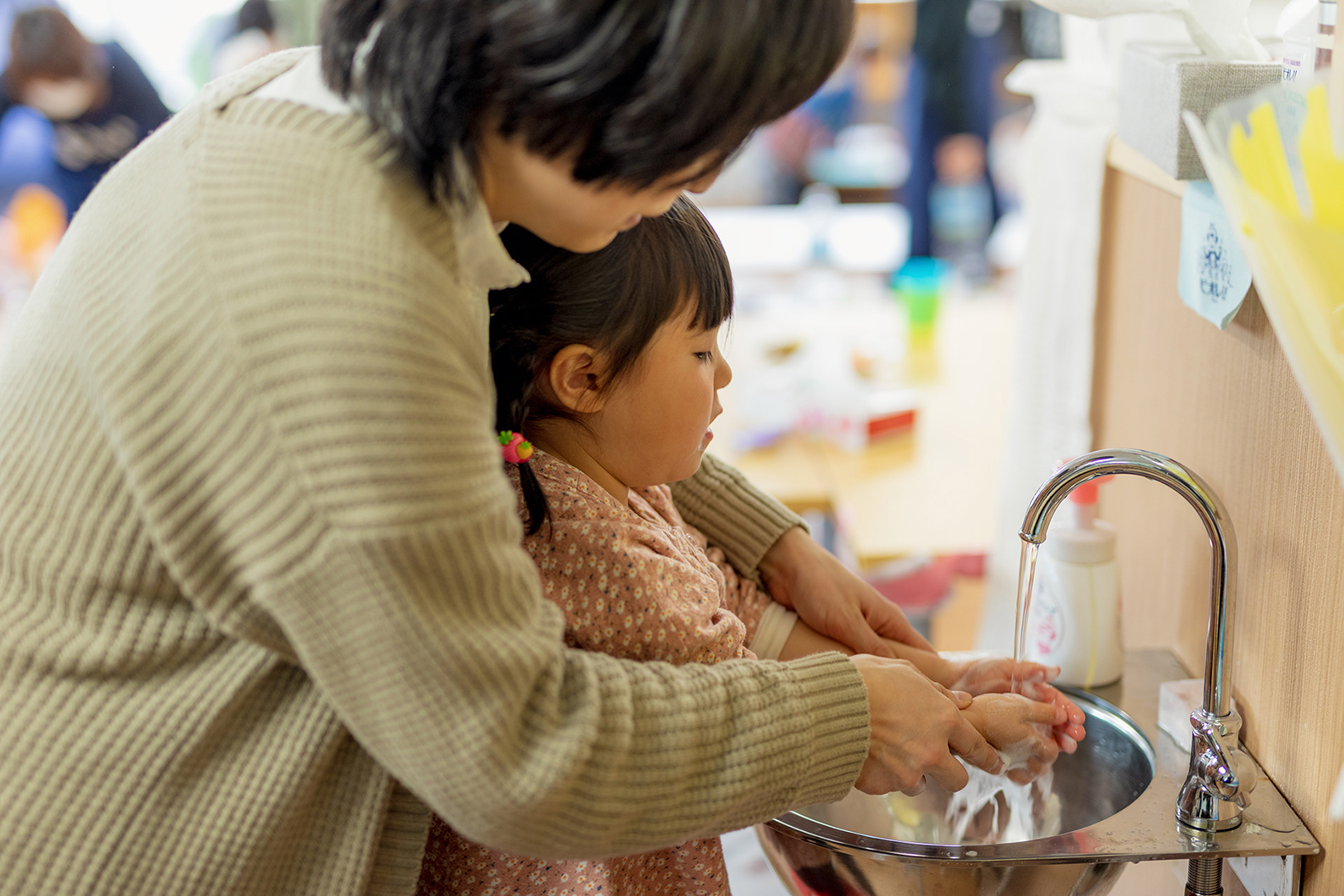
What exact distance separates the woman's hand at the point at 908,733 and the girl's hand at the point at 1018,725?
1.7 inches

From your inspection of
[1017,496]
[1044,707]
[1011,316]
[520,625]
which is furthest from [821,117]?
[520,625]

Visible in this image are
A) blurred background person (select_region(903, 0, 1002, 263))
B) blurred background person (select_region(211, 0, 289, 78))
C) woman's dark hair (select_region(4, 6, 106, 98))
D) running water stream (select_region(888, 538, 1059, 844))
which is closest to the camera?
running water stream (select_region(888, 538, 1059, 844))

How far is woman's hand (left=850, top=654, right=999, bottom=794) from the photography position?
873mm

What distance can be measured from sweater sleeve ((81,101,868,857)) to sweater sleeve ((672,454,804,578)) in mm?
503

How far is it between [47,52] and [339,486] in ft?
12.7

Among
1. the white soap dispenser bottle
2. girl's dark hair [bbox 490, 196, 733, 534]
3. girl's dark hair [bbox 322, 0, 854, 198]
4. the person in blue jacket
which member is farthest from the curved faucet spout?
the person in blue jacket

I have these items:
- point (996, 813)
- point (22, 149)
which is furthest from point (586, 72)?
point (22, 149)

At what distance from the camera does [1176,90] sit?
0.96 m

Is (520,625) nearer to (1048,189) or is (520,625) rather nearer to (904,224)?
(1048,189)

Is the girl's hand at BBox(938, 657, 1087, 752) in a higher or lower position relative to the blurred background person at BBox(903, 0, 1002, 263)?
lower

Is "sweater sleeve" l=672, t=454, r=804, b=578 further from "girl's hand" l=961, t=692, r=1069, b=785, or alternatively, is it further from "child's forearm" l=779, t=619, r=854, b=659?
"girl's hand" l=961, t=692, r=1069, b=785

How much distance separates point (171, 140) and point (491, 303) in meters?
0.32

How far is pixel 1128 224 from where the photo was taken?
1363 mm

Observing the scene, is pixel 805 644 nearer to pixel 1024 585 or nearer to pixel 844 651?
pixel 844 651
